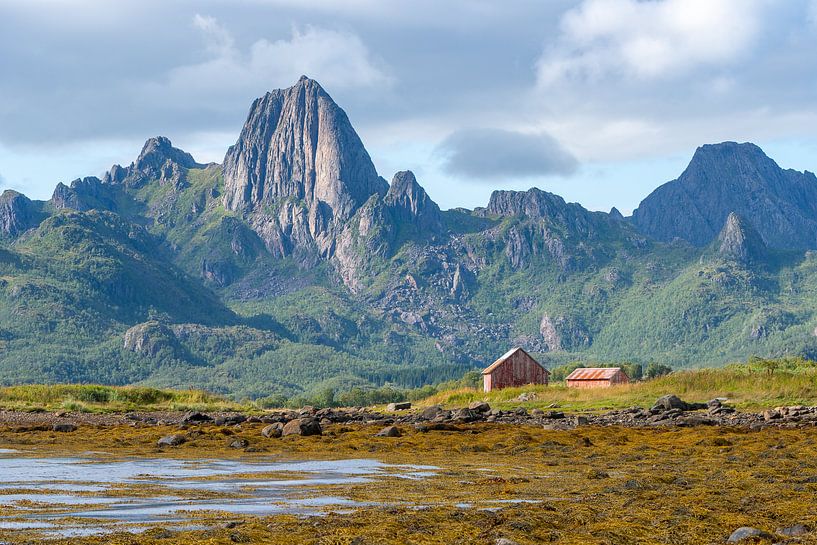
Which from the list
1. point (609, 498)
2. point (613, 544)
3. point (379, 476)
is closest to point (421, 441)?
point (379, 476)

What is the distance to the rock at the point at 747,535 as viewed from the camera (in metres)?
19.4

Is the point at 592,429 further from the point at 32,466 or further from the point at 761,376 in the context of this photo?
the point at 32,466

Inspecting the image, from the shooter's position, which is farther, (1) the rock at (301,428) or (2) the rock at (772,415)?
(2) the rock at (772,415)

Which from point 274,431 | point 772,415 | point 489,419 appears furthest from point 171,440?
point 772,415

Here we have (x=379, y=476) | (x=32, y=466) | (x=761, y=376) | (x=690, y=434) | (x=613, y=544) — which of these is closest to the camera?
(x=613, y=544)

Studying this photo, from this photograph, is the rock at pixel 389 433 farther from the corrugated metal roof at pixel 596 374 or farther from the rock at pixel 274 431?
the corrugated metal roof at pixel 596 374

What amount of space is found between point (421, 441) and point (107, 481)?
17.7 meters

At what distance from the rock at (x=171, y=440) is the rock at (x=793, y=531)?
28.9 m

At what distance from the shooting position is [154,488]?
2781 centimetres

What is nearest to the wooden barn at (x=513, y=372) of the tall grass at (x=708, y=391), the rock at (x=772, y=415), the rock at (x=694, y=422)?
the tall grass at (x=708, y=391)

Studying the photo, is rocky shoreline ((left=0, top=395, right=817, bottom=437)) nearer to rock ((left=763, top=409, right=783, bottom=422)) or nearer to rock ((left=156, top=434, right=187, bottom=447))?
rock ((left=763, top=409, right=783, bottom=422))

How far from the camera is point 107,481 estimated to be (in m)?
29.7

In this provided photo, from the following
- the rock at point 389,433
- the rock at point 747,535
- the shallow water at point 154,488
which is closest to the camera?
the rock at point 747,535

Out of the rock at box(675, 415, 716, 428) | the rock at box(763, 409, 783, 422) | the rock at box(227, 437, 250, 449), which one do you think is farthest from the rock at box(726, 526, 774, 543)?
the rock at box(763, 409, 783, 422)
